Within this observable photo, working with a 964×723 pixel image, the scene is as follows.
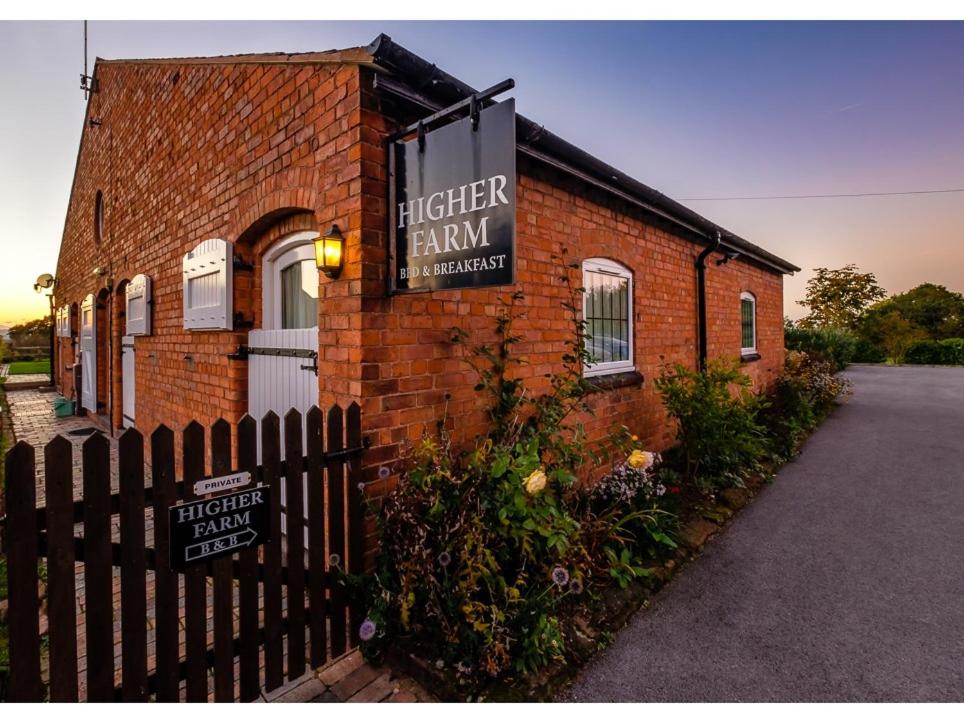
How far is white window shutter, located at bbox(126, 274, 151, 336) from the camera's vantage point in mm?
5848

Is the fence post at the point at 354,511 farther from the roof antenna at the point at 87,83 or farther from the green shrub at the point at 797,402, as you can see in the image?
the roof antenna at the point at 87,83

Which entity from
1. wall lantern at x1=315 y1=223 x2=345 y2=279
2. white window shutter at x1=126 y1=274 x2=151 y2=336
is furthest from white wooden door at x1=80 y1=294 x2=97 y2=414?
wall lantern at x1=315 y1=223 x2=345 y2=279

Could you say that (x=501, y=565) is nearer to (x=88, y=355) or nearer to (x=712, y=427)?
(x=712, y=427)

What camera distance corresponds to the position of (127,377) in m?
7.44

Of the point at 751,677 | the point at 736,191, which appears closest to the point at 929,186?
the point at 736,191

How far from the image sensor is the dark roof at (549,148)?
9.06 ft

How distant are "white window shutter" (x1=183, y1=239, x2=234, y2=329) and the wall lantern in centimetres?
162

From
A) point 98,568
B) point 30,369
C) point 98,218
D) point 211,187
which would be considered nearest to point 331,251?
point 98,568

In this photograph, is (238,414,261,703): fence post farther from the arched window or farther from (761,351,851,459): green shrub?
the arched window

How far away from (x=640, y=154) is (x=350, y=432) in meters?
9.00

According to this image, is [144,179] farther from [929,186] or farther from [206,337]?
[929,186]

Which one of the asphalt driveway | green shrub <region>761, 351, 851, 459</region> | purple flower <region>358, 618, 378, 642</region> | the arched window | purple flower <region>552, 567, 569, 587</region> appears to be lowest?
the asphalt driveway

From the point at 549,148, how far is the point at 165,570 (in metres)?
3.87

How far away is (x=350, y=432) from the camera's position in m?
2.63
